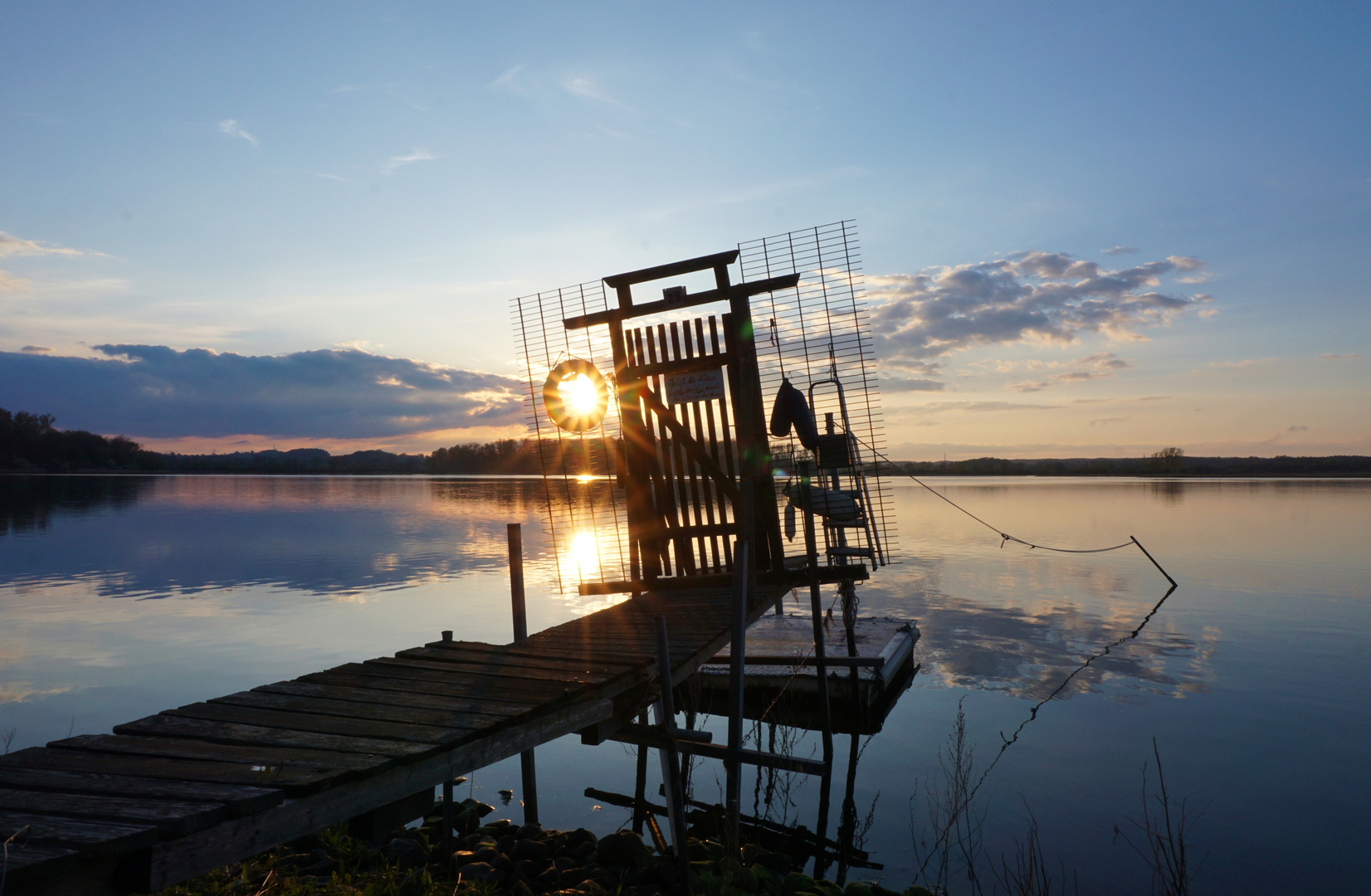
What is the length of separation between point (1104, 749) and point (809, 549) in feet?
18.8

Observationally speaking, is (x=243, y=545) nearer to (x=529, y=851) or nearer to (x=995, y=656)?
(x=995, y=656)

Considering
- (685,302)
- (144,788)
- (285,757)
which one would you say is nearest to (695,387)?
(685,302)

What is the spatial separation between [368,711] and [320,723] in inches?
14.0

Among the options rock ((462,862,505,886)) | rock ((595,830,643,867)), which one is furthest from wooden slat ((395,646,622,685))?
rock ((595,830,643,867))

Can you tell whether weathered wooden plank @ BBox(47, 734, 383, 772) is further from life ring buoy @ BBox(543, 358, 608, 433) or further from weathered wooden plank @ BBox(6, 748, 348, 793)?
life ring buoy @ BBox(543, 358, 608, 433)

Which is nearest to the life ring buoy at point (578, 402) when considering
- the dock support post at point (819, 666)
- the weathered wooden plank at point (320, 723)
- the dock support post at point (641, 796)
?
the dock support post at point (819, 666)

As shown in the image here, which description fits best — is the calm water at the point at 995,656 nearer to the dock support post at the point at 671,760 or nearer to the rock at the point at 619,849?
the rock at the point at 619,849

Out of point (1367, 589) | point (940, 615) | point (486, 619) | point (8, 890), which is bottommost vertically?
point (1367, 589)

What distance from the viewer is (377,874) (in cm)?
608

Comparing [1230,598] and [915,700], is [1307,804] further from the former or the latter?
[1230,598]

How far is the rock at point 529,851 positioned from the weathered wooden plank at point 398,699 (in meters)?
2.49

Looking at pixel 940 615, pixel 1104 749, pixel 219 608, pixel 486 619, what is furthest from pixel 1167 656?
pixel 219 608

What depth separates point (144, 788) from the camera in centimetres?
340

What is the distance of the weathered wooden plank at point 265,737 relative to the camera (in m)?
4.11
